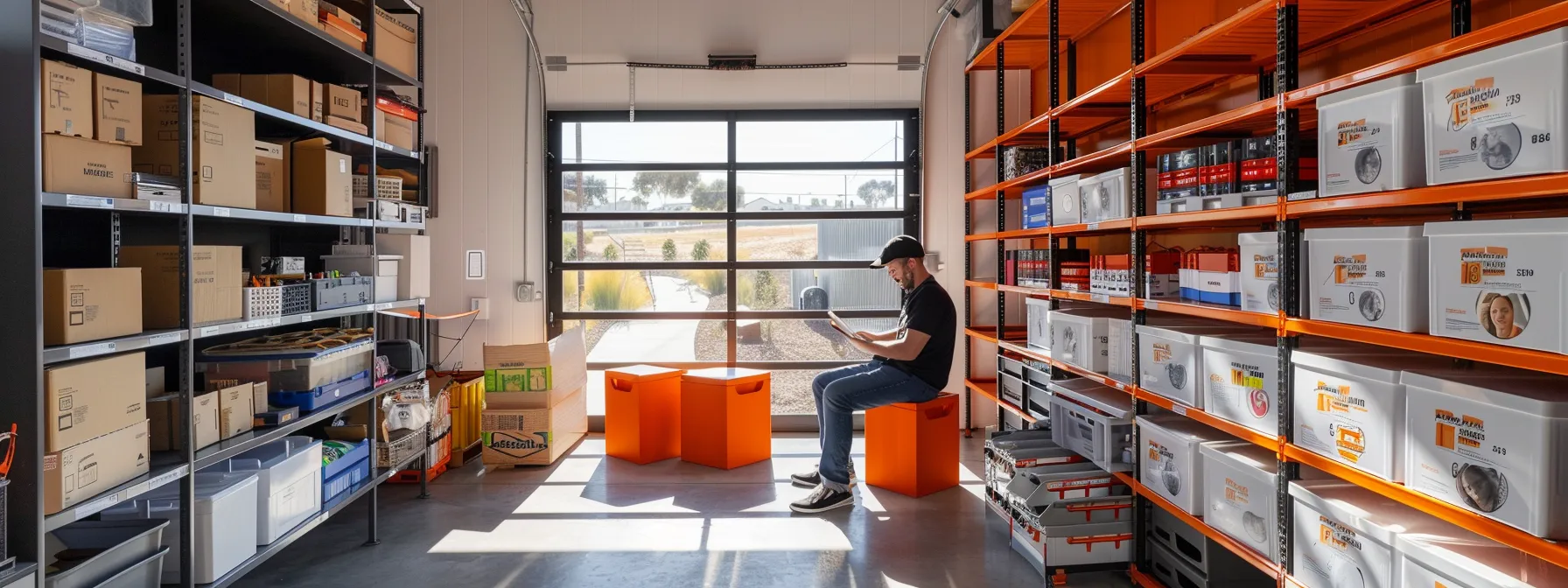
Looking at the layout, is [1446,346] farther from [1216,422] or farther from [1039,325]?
[1039,325]

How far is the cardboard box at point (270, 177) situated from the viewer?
3.18m

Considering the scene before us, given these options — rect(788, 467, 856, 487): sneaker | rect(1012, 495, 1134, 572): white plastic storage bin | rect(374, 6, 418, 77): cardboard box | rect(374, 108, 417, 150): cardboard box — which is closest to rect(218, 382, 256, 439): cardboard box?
rect(374, 108, 417, 150): cardboard box

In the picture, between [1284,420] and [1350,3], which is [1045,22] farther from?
[1284,420]

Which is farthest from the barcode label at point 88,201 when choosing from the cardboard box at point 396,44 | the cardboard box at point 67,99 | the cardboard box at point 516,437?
the cardboard box at point 516,437

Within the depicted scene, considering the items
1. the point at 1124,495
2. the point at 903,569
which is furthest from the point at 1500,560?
the point at 903,569

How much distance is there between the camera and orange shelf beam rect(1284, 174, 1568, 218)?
1624 mm

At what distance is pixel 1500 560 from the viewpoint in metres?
1.84

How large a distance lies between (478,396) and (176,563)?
2794 millimetres

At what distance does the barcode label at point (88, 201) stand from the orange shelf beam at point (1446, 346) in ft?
11.2

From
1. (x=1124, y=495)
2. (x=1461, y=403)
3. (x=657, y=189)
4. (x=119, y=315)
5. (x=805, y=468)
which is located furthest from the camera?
(x=657, y=189)

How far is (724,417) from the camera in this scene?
198 inches

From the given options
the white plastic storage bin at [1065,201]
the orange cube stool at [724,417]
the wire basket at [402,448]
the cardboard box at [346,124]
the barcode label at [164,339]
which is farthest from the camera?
the orange cube stool at [724,417]

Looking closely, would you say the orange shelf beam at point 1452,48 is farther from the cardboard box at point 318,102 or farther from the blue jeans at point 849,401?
the cardboard box at point 318,102

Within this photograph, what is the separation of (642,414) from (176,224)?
270 cm
